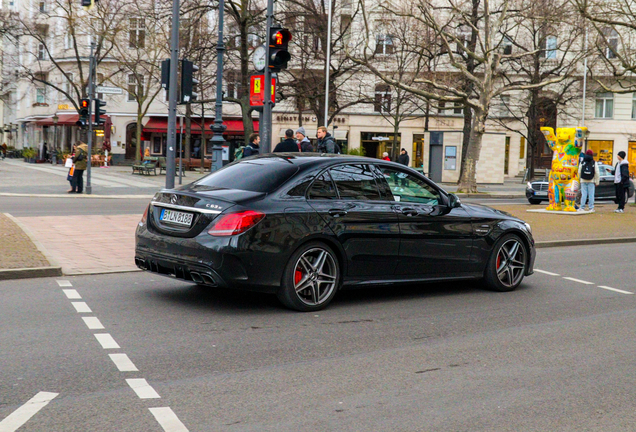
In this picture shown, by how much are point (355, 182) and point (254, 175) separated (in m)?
1.02

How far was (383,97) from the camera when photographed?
52.3 meters

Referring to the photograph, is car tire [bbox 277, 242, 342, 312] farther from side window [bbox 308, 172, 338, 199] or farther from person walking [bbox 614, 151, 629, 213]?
person walking [bbox 614, 151, 629, 213]

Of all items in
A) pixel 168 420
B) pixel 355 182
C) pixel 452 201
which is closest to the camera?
pixel 168 420

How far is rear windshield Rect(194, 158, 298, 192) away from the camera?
24.7 feet

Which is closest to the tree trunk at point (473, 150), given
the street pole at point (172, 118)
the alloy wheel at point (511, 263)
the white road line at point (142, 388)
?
the street pole at point (172, 118)

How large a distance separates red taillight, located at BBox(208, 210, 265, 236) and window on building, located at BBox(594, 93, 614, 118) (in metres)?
58.1

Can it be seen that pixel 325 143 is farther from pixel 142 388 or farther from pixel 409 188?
pixel 142 388

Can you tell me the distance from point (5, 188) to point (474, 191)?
731 inches

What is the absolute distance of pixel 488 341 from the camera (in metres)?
6.60

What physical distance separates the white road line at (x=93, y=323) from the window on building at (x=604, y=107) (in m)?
58.9

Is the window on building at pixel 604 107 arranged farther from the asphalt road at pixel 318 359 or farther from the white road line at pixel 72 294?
the white road line at pixel 72 294

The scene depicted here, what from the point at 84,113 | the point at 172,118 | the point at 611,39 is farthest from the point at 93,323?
the point at 611,39

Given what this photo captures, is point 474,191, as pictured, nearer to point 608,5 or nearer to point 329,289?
point 608,5

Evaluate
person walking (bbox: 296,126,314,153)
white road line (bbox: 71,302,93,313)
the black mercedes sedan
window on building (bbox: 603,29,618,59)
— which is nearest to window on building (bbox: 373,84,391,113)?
window on building (bbox: 603,29,618,59)
